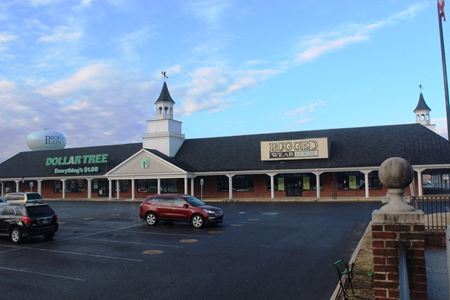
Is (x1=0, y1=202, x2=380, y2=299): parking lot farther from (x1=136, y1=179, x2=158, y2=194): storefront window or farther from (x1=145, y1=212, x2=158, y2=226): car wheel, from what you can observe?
(x1=136, y1=179, x2=158, y2=194): storefront window

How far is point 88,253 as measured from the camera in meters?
14.2

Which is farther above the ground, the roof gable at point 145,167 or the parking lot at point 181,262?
the roof gable at point 145,167

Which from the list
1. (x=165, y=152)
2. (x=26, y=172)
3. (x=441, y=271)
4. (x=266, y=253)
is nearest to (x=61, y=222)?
(x=266, y=253)

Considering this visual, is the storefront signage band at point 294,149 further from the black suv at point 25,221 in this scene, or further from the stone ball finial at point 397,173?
the stone ball finial at point 397,173

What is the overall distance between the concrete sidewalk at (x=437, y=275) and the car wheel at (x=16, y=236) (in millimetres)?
14320

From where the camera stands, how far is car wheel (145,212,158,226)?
22391mm

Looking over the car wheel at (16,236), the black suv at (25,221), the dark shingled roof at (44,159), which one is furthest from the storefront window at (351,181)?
the car wheel at (16,236)

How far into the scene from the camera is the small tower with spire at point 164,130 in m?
51.9

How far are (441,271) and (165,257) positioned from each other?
7502 millimetres

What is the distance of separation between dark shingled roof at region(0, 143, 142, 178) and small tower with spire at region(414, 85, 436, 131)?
34.2 m

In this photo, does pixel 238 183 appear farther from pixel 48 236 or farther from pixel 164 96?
pixel 48 236

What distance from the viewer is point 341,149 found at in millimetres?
43719

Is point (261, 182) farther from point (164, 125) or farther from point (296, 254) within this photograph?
point (296, 254)

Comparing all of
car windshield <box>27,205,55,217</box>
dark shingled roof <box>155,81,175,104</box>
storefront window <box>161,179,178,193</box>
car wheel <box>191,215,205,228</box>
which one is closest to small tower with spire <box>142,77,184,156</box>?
dark shingled roof <box>155,81,175,104</box>
